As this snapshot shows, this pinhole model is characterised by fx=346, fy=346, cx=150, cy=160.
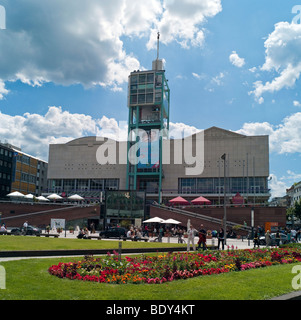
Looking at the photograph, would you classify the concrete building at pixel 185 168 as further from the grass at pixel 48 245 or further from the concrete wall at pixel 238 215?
the grass at pixel 48 245

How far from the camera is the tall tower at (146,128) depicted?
77.8 meters

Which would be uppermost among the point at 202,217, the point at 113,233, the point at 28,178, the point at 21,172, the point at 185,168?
the point at 21,172

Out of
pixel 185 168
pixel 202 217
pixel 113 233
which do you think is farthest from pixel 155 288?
pixel 185 168

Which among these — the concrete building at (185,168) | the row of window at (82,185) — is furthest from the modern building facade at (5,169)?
A: the concrete building at (185,168)

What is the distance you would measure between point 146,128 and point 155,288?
7160 centimetres

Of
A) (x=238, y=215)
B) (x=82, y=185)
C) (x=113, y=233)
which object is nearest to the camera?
(x=113, y=233)

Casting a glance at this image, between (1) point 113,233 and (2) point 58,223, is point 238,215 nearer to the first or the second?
(1) point 113,233

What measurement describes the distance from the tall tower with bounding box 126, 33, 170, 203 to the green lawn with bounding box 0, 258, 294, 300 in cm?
6547

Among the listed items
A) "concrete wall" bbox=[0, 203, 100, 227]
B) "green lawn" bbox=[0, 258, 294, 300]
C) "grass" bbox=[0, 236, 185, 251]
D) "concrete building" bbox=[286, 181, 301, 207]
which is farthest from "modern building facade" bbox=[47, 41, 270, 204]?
"green lawn" bbox=[0, 258, 294, 300]

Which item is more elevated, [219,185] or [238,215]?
[219,185]

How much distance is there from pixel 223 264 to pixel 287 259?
4302 millimetres

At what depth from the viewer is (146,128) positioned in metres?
80.1

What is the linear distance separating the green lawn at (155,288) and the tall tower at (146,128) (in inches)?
2577

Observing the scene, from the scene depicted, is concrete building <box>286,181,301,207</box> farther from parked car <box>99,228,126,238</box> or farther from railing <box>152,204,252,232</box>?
parked car <box>99,228,126,238</box>
